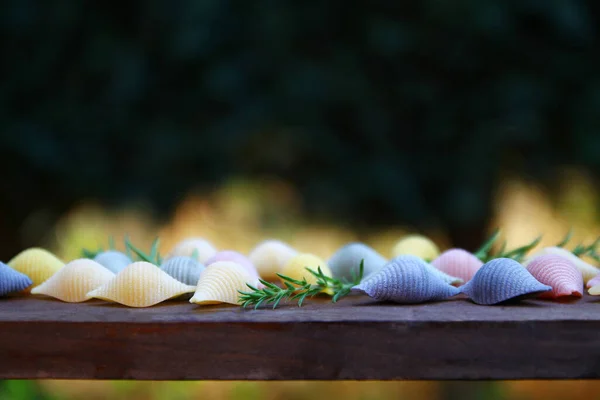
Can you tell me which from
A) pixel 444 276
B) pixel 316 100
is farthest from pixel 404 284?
pixel 316 100

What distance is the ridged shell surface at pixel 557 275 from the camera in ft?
1.62

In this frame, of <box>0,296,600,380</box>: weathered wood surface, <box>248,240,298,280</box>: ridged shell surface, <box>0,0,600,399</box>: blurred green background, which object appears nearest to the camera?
<box>0,296,600,380</box>: weathered wood surface

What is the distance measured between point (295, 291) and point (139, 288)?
12 centimetres

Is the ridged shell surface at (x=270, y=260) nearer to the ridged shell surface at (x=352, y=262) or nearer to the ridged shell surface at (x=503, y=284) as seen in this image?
the ridged shell surface at (x=352, y=262)

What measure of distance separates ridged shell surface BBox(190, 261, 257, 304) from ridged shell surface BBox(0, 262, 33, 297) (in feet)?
0.52

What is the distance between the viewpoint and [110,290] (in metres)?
0.50

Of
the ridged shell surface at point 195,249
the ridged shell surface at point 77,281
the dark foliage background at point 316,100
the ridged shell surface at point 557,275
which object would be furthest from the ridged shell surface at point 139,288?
the dark foliage background at point 316,100

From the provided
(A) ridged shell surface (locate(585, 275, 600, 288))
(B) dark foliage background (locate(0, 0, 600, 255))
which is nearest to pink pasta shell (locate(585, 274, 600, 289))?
(A) ridged shell surface (locate(585, 275, 600, 288))

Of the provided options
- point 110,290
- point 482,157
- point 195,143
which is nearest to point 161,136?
point 195,143

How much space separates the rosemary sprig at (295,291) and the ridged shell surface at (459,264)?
0.09m

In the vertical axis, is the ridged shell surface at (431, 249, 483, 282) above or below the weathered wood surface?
above

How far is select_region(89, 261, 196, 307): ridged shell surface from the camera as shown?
50cm

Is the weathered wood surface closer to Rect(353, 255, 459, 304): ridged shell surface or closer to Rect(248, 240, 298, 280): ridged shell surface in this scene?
Rect(353, 255, 459, 304): ridged shell surface

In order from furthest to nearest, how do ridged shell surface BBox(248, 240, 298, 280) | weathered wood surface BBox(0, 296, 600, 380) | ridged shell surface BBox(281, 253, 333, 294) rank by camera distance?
1. ridged shell surface BBox(248, 240, 298, 280)
2. ridged shell surface BBox(281, 253, 333, 294)
3. weathered wood surface BBox(0, 296, 600, 380)
